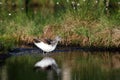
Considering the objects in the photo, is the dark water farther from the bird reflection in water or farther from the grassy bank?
the grassy bank

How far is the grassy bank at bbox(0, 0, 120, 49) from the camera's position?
2269 centimetres

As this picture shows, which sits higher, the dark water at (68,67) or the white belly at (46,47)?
the white belly at (46,47)

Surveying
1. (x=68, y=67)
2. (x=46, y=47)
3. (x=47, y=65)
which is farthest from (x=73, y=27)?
(x=68, y=67)

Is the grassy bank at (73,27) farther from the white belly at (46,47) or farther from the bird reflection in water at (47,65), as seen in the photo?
the bird reflection in water at (47,65)

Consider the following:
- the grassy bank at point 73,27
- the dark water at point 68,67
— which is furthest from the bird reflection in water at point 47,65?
the grassy bank at point 73,27

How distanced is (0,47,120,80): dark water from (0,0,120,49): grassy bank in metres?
0.71

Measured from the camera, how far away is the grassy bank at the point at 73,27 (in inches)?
893

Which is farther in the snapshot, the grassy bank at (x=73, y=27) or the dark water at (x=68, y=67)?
the grassy bank at (x=73, y=27)

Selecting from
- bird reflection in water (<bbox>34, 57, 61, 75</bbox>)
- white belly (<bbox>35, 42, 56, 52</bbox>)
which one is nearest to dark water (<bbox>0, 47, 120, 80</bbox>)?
bird reflection in water (<bbox>34, 57, 61, 75</bbox>)

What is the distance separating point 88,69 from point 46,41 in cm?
230

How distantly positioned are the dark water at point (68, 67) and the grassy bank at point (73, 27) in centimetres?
71

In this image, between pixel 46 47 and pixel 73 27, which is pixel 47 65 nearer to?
pixel 46 47

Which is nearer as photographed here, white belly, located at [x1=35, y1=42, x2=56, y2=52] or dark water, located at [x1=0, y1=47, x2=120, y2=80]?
dark water, located at [x1=0, y1=47, x2=120, y2=80]

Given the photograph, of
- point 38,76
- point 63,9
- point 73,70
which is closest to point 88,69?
point 73,70
